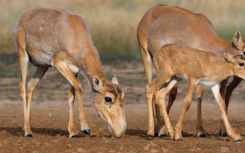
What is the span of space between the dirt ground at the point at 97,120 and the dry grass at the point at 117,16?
205 cm

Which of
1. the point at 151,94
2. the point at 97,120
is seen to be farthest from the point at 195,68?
the point at 97,120

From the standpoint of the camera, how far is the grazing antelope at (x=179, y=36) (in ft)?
42.7

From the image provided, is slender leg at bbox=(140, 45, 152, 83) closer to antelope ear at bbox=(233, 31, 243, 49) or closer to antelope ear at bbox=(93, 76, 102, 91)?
antelope ear at bbox=(233, 31, 243, 49)

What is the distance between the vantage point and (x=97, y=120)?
16391 millimetres

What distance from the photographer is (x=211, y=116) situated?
1706 cm

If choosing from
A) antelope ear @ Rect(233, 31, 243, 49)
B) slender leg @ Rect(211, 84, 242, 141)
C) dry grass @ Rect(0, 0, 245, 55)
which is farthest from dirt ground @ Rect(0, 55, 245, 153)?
dry grass @ Rect(0, 0, 245, 55)

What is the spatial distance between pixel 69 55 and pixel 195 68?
2.18 m

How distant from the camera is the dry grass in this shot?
25281 mm

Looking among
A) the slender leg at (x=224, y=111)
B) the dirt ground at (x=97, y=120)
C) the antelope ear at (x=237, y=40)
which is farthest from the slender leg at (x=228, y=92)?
the antelope ear at (x=237, y=40)

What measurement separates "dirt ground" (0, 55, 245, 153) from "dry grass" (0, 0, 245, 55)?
2.05 m

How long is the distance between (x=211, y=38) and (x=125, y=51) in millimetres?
11595

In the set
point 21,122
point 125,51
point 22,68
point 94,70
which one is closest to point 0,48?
point 125,51

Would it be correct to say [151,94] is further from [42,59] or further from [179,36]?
[42,59]

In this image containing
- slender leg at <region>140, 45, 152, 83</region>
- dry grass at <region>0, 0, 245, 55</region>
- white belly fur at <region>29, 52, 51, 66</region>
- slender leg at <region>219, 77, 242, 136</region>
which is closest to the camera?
slender leg at <region>219, 77, 242, 136</region>
